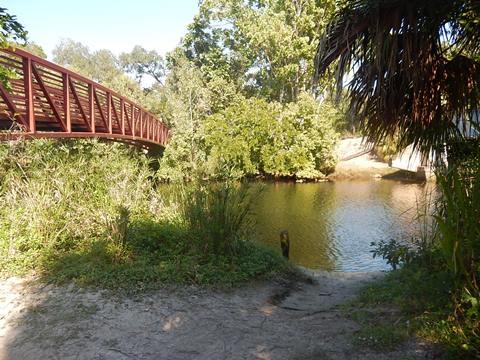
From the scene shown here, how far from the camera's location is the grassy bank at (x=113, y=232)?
4.41m

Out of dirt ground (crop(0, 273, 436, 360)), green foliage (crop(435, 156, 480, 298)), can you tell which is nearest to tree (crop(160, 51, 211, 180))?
dirt ground (crop(0, 273, 436, 360))

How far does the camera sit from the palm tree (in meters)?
3.22

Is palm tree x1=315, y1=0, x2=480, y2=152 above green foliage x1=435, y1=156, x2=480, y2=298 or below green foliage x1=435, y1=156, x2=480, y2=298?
above

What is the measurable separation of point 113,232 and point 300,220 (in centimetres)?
853

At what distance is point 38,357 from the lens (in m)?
2.89

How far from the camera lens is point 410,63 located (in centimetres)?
325

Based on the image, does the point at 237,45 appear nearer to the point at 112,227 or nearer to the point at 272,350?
the point at 112,227

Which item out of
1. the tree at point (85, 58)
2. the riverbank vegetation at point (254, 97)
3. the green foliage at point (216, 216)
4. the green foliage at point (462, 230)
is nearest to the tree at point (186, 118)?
the riverbank vegetation at point (254, 97)

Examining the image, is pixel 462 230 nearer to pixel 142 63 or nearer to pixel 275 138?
pixel 275 138

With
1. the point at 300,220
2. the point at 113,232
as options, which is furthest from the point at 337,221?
the point at 113,232

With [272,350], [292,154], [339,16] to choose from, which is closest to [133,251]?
[272,350]

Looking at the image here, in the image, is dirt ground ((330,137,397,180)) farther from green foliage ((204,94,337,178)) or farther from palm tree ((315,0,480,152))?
palm tree ((315,0,480,152))

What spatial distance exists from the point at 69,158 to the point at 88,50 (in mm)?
45713

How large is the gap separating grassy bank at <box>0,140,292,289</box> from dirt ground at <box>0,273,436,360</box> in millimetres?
308
